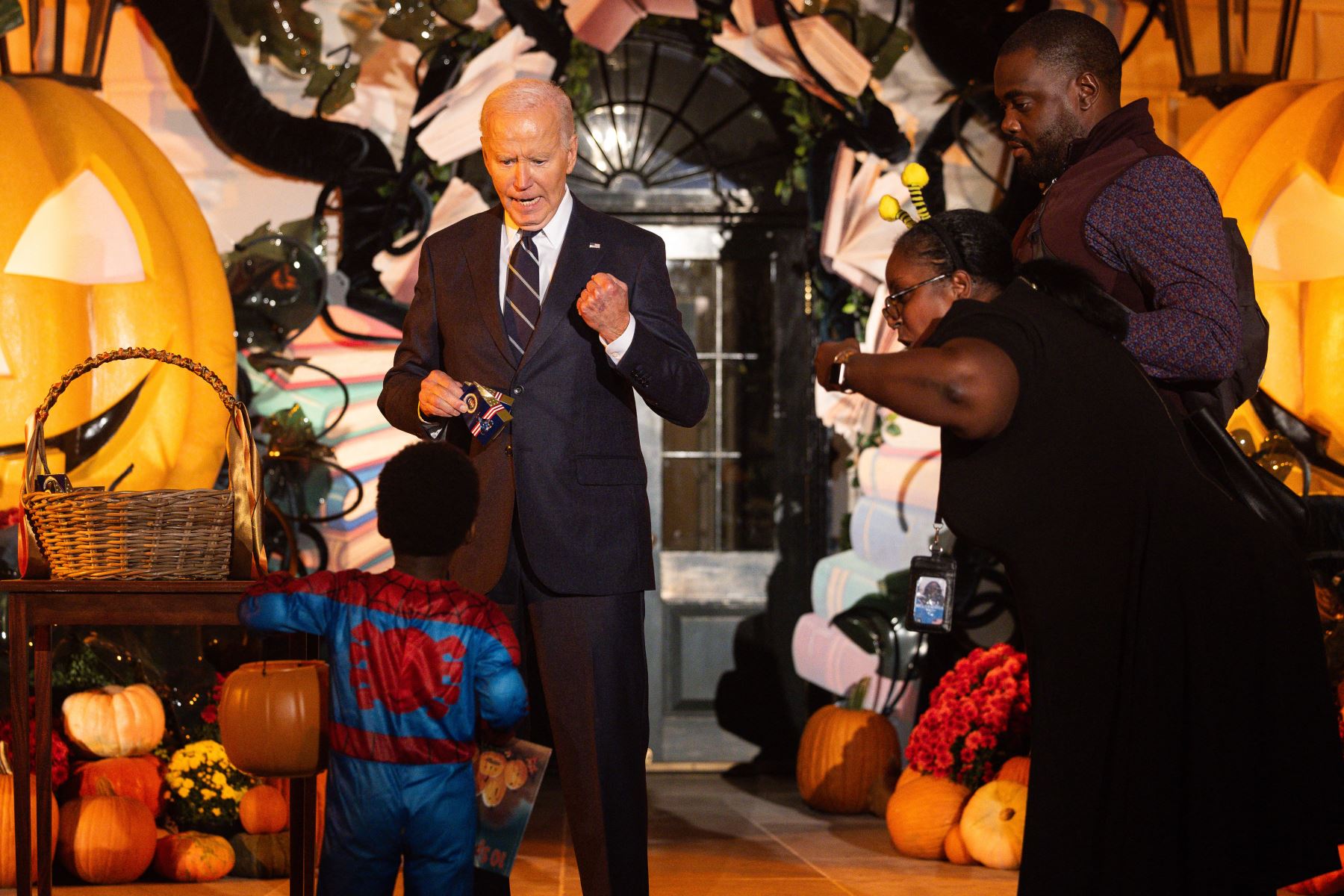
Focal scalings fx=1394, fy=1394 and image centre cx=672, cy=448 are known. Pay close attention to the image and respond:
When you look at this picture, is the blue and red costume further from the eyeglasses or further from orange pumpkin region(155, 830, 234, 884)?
orange pumpkin region(155, 830, 234, 884)

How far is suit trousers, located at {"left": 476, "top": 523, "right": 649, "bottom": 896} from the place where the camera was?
2424 millimetres

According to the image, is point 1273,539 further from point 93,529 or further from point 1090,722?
point 93,529

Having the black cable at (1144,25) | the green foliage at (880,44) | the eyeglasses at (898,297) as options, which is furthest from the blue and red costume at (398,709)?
the black cable at (1144,25)

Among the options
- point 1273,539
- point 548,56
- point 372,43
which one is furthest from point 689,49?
point 1273,539

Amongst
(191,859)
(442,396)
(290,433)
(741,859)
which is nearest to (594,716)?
(442,396)

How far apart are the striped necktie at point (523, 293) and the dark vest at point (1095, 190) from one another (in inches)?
36.3

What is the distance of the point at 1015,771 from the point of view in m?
4.14

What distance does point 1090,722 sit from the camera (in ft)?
5.95

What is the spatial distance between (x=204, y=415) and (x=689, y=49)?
228 centimetres

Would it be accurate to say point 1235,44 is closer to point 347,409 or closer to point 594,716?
point 347,409

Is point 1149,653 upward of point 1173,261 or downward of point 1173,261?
downward

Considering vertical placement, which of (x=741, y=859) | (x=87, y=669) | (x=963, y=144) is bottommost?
(x=741, y=859)

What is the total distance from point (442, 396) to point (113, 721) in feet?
7.54

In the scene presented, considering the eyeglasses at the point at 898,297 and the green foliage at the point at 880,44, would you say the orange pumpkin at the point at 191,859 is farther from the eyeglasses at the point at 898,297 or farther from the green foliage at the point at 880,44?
the green foliage at the point at 880,44
